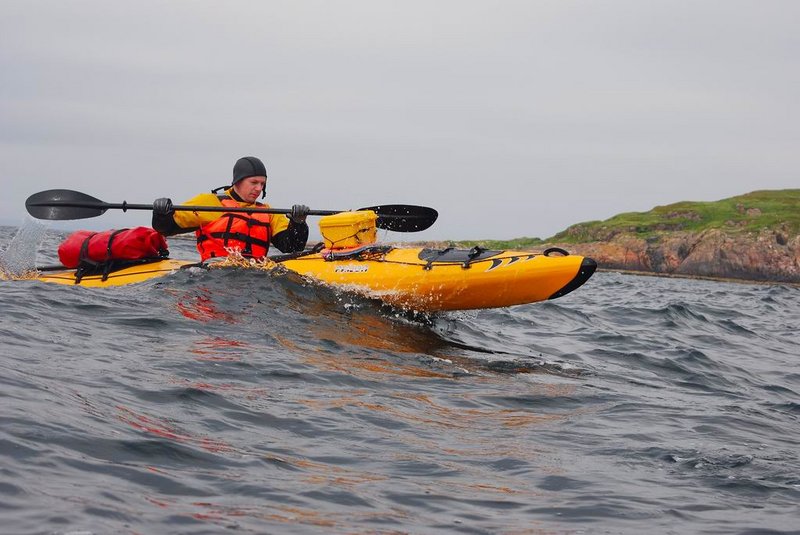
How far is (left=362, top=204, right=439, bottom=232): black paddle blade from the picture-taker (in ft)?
34.0

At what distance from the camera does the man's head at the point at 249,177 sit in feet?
32.1

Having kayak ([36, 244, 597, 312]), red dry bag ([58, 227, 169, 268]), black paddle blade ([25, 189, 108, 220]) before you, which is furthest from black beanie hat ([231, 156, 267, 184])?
black paddle blade ([25, 189, 108, 220])

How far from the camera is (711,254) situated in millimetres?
38500

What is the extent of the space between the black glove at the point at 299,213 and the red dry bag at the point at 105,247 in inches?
70.9

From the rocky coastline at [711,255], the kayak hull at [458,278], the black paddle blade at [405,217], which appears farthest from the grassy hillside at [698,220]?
the kayak hull at [458,278]

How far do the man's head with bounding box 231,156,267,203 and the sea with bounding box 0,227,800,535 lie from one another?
1354 millimetres

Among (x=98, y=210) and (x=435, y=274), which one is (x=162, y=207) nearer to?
(x=98, y=210)

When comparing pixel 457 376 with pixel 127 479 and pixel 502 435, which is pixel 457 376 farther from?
pixel 127 479

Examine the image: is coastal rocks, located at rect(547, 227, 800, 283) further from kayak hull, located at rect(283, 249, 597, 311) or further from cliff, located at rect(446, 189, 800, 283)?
kayak hull, located at rect(283, 249, 597, 311)

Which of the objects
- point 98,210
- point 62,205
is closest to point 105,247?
point 98,210

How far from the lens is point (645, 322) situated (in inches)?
503

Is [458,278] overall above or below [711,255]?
below

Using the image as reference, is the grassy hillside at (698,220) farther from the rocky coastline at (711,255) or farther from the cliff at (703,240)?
the rocky coastline at (711,255)

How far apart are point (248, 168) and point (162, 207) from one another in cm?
106
